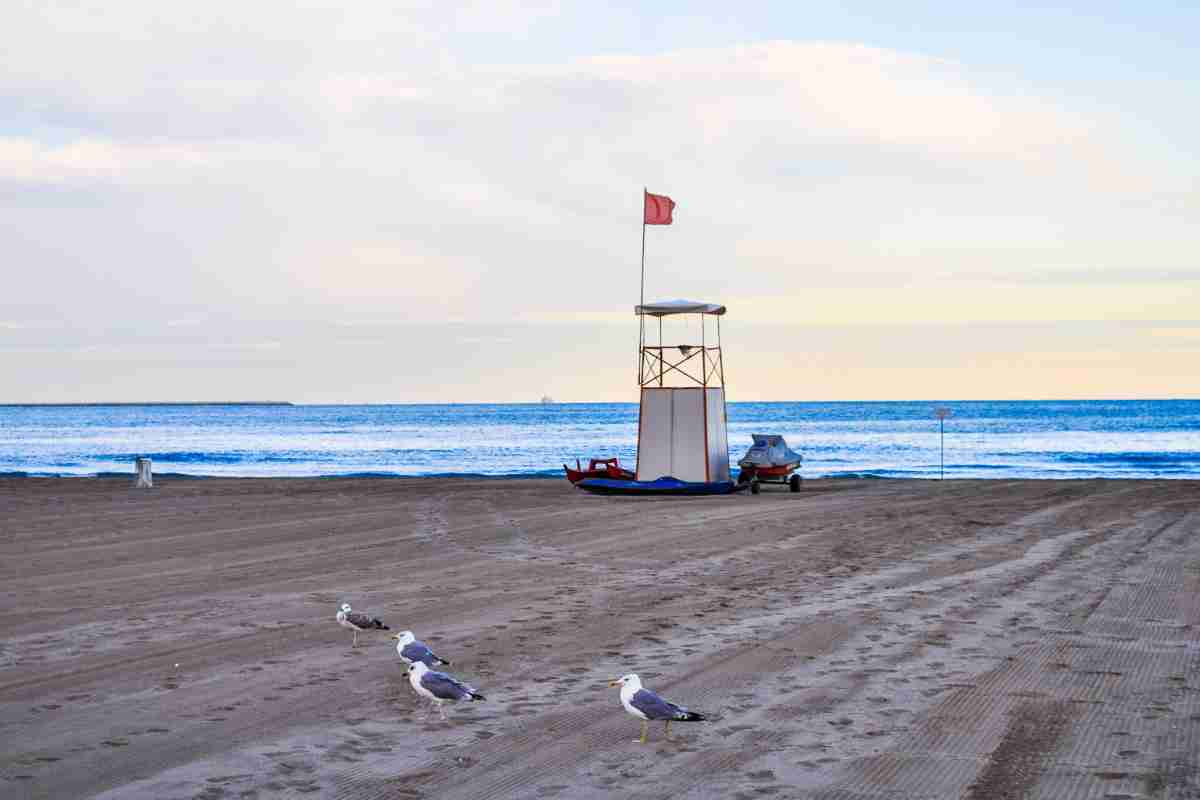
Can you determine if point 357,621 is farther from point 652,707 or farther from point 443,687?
point 652,707

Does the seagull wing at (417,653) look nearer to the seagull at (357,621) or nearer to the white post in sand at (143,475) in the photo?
the seagull at (357,621)

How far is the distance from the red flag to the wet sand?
10.4 m

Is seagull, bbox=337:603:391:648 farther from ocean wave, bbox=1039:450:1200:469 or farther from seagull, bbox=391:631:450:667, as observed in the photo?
ocean wave, bbox=1039:450:1200:469

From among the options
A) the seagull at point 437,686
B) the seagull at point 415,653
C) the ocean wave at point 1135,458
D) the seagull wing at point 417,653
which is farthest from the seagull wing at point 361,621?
the ocean wave at point 1135,458

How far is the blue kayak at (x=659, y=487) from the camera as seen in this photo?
93.6ft

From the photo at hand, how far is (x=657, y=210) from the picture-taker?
30.0m

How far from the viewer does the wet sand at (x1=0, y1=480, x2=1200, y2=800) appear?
726 centimetres

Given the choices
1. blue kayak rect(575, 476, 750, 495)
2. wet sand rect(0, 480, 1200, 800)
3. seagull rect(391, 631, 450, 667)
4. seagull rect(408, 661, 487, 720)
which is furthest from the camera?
blue kayak rect(575, 476, 750, 495)

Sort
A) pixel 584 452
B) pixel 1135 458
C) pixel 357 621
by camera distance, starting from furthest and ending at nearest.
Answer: pixel 584 452, pixel 1135 458, pixel 357 621

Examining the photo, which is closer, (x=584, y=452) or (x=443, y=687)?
(x=443, y=687)

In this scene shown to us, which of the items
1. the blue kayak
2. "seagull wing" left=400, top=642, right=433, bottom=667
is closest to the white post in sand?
the blue kayak

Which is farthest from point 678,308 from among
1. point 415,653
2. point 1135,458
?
point 1135,458

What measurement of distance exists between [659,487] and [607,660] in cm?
1831

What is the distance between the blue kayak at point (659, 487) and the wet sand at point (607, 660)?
7.24 m
